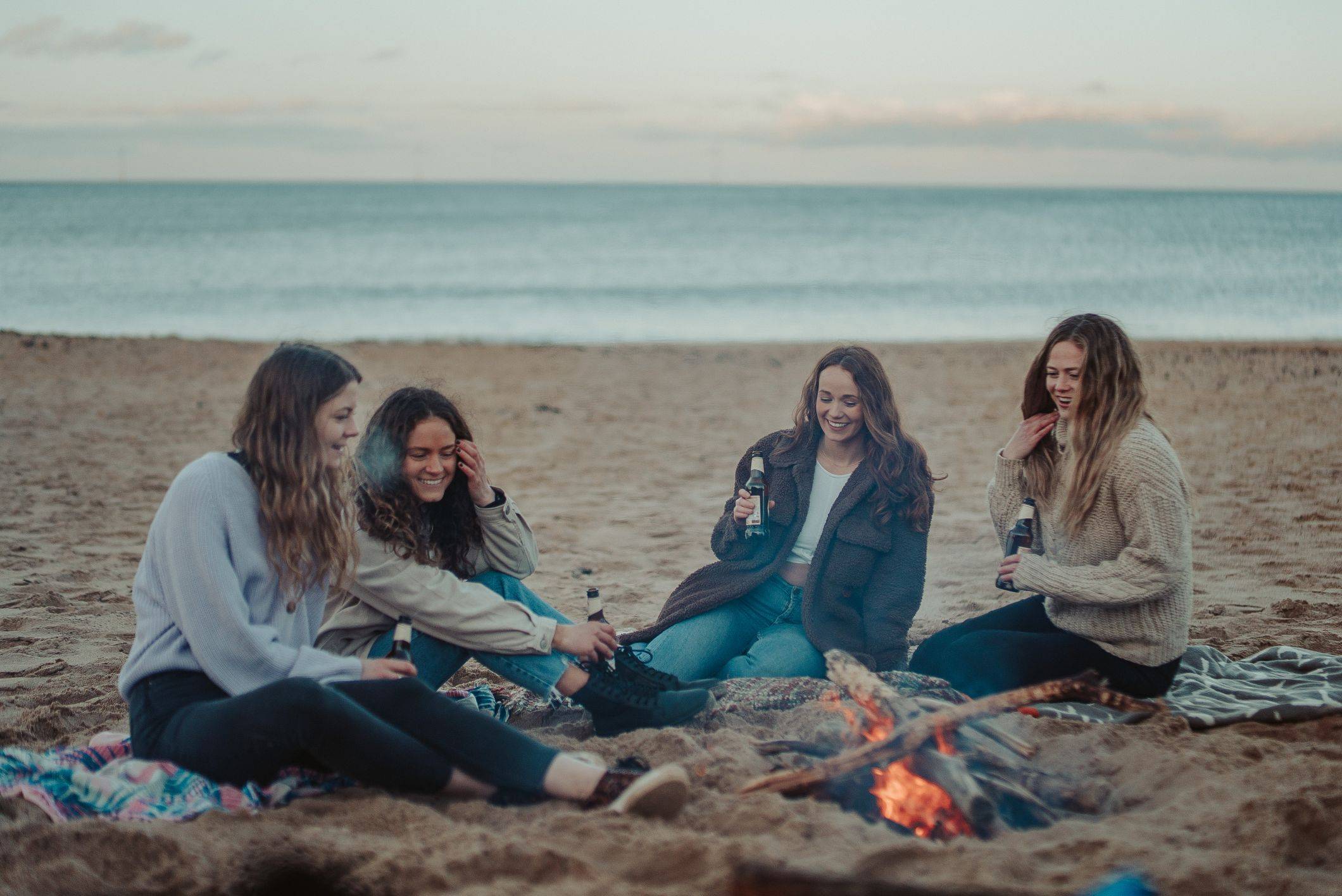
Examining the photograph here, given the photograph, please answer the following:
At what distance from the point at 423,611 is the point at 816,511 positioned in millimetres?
1734

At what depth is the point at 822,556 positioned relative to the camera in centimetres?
434

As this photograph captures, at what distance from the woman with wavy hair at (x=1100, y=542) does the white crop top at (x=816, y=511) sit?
29.5 inches

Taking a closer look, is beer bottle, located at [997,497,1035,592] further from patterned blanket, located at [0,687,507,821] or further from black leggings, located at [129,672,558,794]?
patterned blanket, located at [0,687,507,821]

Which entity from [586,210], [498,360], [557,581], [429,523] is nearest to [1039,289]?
[498,360]

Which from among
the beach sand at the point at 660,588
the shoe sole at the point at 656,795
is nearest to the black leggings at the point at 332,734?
the beach sand at the point at 660,588

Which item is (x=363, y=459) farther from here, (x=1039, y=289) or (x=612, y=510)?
(x=1039, y=289)

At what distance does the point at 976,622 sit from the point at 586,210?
3037 inches

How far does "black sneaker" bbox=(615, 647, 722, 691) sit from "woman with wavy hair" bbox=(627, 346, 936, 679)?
45cm

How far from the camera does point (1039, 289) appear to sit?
29.4 meters

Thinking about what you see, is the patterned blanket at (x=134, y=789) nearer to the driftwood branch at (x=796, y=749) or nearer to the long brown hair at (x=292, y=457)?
the long brown hair at (x=292, y=457)

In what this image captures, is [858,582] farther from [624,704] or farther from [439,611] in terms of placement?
[439,611]

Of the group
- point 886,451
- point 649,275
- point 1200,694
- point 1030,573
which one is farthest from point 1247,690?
point 649,275

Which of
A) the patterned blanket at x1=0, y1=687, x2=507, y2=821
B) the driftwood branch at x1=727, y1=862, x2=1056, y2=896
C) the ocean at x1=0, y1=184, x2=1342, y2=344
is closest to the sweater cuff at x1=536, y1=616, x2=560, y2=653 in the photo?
the patterned blanket at x1=0, y1=687, x2=507, y2=821

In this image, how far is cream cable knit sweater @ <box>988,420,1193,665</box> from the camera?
3.68m
